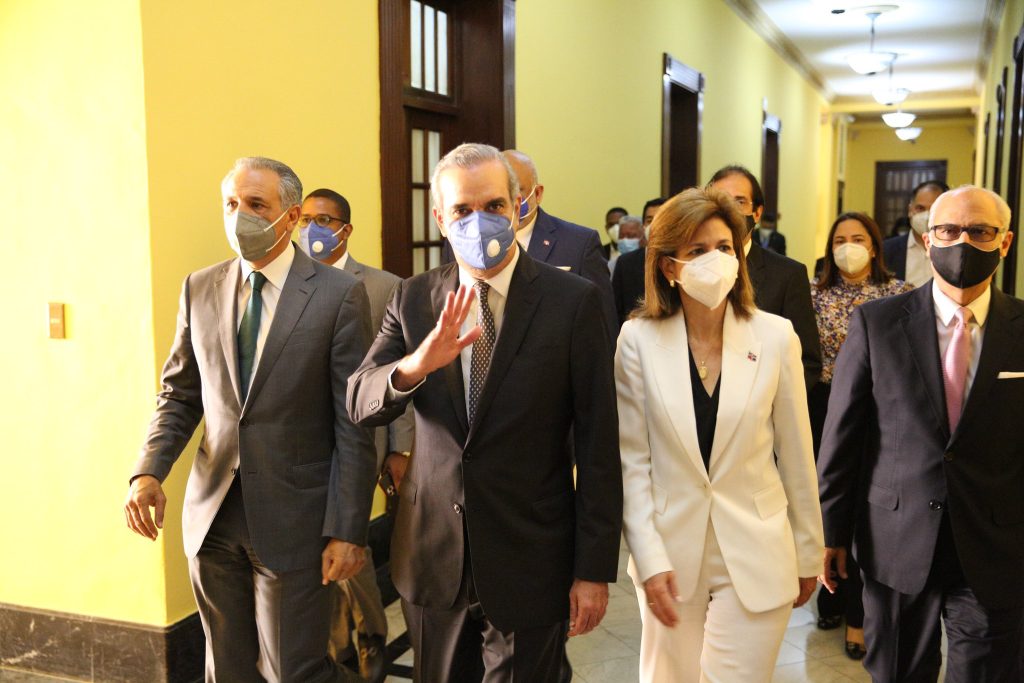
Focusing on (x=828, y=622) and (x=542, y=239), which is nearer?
(x=542, y=239)

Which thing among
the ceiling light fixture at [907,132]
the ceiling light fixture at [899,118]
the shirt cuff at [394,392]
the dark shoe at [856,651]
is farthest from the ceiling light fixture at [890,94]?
the shirt cuff at [394,392]

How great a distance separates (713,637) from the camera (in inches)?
96.3

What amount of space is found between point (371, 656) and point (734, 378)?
83.9 inches

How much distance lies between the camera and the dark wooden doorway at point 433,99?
5.13 m

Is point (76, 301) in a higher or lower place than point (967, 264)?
lower

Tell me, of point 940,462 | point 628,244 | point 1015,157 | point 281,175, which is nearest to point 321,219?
point 281,175

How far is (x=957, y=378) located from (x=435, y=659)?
1553 millimetres

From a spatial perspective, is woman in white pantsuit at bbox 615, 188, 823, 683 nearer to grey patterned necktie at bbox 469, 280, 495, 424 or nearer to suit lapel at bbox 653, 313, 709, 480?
suit lapel at bbox 653, 313, 709, 480

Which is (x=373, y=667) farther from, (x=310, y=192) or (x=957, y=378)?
(x=957, y=378)

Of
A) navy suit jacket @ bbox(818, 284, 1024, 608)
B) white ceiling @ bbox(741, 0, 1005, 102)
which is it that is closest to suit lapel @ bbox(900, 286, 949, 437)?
navy suit jacket @ bbox(818, 284, 1024, 608)

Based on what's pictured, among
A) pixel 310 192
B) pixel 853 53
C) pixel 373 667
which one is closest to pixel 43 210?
pixel 310 192

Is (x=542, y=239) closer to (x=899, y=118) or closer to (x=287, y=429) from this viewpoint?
(x=287, y=429)

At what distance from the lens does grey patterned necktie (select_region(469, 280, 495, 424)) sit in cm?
231

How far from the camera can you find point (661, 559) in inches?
94.3
